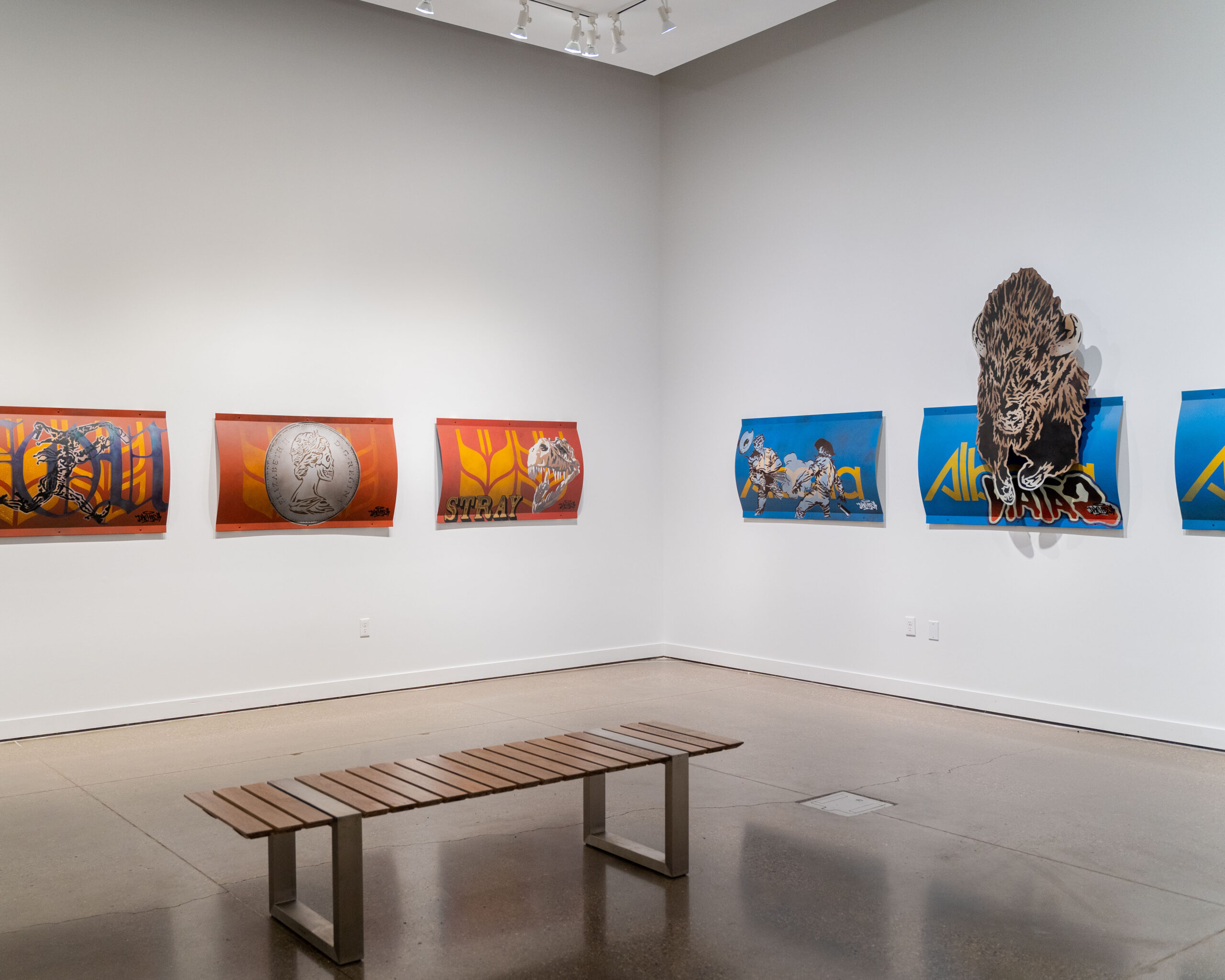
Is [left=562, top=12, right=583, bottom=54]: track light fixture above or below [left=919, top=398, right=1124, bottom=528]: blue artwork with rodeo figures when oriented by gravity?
above

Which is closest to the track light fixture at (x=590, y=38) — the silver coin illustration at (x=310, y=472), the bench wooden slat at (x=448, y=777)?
the silver coin illustration at (x=310, y=472)

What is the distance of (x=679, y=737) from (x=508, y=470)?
3840 mm

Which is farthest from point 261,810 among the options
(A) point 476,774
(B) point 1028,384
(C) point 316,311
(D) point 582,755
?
(B) point 1028,384

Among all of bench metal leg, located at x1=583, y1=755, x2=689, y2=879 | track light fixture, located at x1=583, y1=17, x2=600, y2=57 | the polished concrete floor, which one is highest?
track light fixture, located at x1=583, y1=17, x2=600, y2=57

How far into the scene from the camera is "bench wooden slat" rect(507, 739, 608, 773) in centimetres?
342

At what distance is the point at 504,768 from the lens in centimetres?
346

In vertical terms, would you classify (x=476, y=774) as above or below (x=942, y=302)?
below

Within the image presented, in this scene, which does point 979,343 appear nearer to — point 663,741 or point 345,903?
point 663,741

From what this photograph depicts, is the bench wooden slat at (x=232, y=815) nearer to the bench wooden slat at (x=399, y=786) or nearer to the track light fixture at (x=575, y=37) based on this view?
the bench wooden slat at (x=399, y=786)

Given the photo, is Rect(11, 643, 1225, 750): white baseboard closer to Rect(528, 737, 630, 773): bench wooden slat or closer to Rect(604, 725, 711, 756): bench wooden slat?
Rect(604, 725, 711, 756): bench wooden slat

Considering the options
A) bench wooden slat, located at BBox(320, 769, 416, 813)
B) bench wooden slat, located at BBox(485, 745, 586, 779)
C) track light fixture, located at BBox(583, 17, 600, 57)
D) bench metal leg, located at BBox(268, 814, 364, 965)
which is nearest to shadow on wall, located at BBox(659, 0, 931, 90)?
track light fixture, located at BBox(583, 17, 600, 57)

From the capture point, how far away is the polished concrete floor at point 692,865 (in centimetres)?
301

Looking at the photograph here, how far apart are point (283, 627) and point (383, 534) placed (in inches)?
34.2

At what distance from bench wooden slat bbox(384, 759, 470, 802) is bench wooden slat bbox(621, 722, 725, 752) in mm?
881
